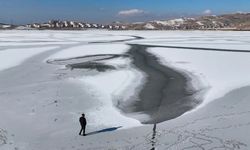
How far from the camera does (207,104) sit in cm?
1446

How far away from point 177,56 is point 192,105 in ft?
49.9

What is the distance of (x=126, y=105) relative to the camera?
46.8 ft

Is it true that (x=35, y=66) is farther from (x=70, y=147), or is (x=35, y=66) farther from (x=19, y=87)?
(x=70, y=147)

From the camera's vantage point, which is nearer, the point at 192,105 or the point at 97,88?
the point at 192,105

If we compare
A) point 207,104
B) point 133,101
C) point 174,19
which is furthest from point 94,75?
point 174,19

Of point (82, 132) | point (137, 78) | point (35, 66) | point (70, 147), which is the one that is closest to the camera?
point (70, 147)

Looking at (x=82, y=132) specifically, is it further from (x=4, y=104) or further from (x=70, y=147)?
(x=4, y=104)

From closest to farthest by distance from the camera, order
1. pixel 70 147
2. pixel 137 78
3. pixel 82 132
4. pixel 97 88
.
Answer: pixel 70 147, pixel 82 132, pixel 97 88, pixel 137 78

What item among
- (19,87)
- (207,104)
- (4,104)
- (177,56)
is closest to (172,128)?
(207,104)

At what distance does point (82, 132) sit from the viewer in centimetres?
1105

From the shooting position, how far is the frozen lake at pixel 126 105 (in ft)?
34.2

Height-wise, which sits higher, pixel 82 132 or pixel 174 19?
pixel 82 132

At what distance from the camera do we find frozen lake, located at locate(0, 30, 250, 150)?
410 inches

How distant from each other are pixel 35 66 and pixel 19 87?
6.98 metres
